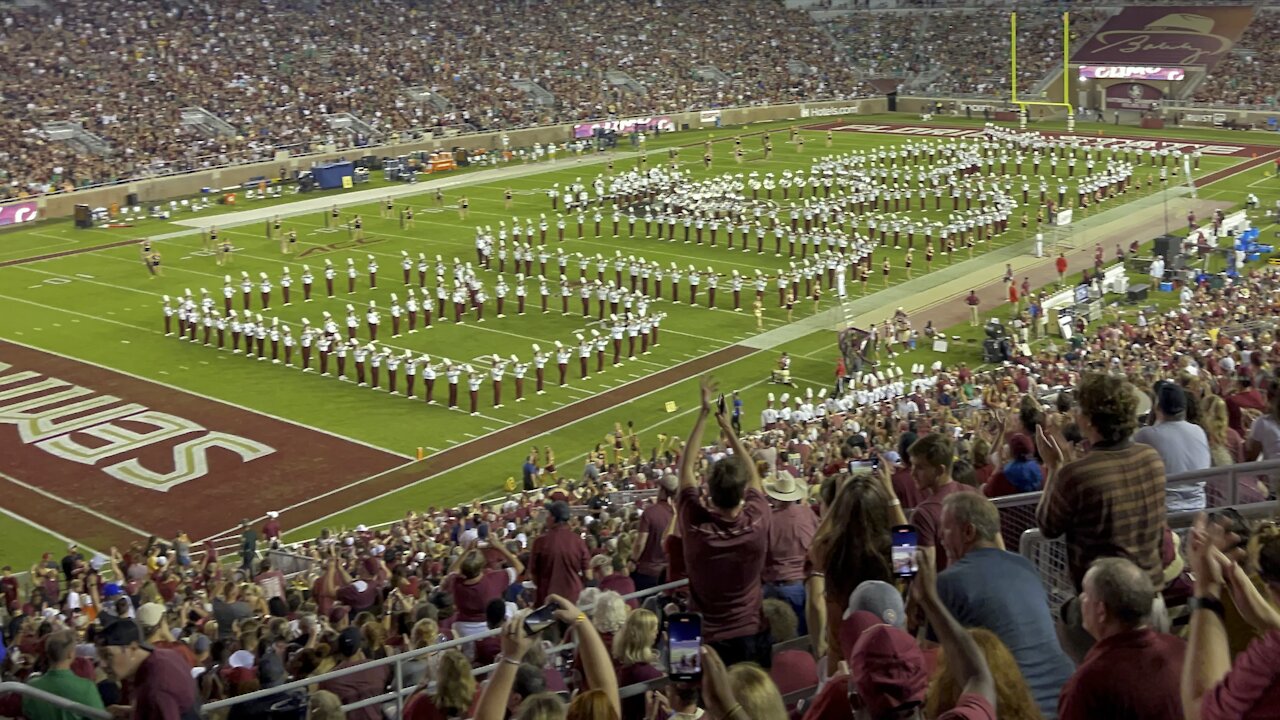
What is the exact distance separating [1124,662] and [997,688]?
374mm

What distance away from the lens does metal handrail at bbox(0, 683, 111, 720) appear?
5.47 m

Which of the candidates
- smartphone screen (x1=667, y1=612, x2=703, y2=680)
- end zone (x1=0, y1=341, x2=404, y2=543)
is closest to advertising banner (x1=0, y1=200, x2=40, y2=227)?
end zone (x1=0, y1=341, x2=404, y2=543)

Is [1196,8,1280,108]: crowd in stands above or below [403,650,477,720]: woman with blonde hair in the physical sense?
below

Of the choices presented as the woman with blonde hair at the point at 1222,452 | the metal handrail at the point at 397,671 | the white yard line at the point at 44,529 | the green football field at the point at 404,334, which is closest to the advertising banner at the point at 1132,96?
the green football field at the point at 404,334

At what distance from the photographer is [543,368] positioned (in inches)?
990

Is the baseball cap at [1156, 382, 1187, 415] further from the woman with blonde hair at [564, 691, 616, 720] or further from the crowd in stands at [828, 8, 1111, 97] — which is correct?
the crowd in stands at [828, 8, 1111, 97]

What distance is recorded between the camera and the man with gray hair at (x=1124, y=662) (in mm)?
3971

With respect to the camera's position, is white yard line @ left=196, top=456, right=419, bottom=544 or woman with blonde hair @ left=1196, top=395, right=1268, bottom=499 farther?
white yard line @ left=196, top=456, right=419, bottom=544

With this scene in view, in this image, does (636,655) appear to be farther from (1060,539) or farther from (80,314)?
(80,314)

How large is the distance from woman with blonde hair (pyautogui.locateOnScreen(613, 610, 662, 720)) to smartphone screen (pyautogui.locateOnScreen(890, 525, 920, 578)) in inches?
39.8

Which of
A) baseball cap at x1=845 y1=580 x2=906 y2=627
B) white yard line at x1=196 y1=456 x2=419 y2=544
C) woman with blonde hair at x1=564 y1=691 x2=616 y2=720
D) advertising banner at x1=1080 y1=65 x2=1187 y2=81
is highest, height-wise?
baseball cap at x1=845 y1=580 x2=906 y2=627

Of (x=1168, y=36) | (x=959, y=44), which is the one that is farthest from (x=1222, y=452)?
(x=959, y=44)

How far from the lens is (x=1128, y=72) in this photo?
6109 centimetres

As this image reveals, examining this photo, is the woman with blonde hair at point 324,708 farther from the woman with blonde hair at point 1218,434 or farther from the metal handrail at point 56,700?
the woman with blonde hair at point 1218,434
